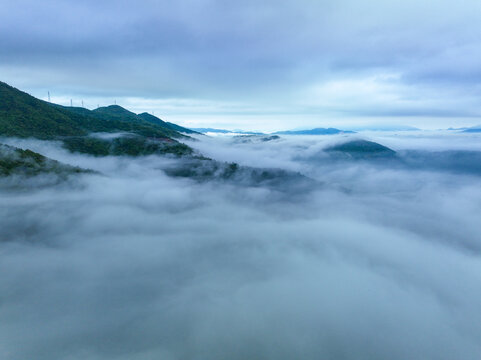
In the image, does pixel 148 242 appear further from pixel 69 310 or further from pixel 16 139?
pixel 16 139

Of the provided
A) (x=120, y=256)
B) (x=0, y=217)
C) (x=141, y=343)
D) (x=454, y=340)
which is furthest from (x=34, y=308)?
(x=454, y=340)

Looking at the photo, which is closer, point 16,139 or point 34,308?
point 34,308

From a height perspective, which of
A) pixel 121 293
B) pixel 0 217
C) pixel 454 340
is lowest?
pixel 454 340

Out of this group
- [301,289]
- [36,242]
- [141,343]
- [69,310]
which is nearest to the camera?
[141,343]

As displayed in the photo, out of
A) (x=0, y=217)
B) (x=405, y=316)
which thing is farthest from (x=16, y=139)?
(x=405, y=316)

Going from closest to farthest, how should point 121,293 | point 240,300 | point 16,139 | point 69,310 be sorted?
1. point 69,310
2. point 121,293
3. point 240,300
4. point 16,139

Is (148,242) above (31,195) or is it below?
below
